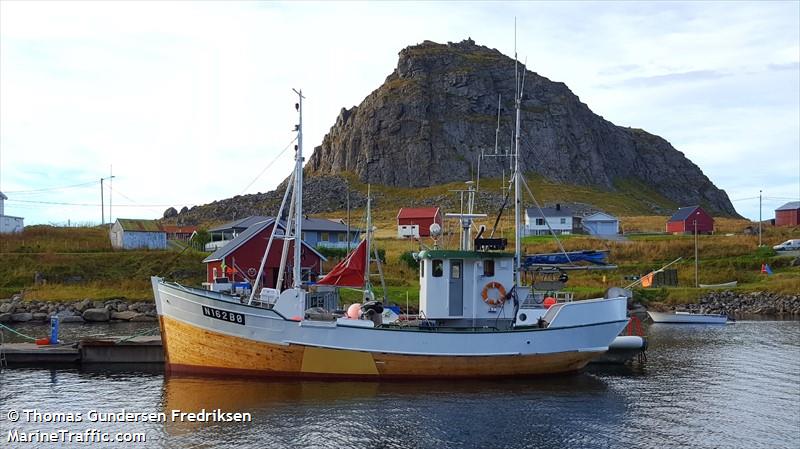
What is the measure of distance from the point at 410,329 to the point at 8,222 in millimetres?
59626

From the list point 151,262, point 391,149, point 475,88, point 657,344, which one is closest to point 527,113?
point 475,88

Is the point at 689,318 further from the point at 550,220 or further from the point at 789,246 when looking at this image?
the point at 550,220

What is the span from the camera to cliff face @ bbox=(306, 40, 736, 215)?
16562 cm

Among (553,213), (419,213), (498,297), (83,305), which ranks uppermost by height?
(553,213)

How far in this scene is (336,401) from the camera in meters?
22.6

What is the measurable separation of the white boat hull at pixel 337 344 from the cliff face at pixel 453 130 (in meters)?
132

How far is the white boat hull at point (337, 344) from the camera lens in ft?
81.4

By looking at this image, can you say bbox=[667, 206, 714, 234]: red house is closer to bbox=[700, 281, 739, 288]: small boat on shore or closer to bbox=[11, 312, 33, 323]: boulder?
bbox=[700, 281, 739, 288]: small boat on shore

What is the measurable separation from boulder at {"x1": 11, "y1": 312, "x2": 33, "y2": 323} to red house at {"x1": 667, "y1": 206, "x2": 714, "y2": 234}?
2890 inches

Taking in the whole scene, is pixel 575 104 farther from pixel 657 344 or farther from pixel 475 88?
pixel 657 344

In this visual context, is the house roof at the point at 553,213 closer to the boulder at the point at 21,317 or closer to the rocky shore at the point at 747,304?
the rocky shore at the point at 747,304

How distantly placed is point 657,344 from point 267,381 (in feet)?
69.4

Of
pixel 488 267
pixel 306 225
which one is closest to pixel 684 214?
pixel 306 225

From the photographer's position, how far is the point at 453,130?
17075 centimetres
